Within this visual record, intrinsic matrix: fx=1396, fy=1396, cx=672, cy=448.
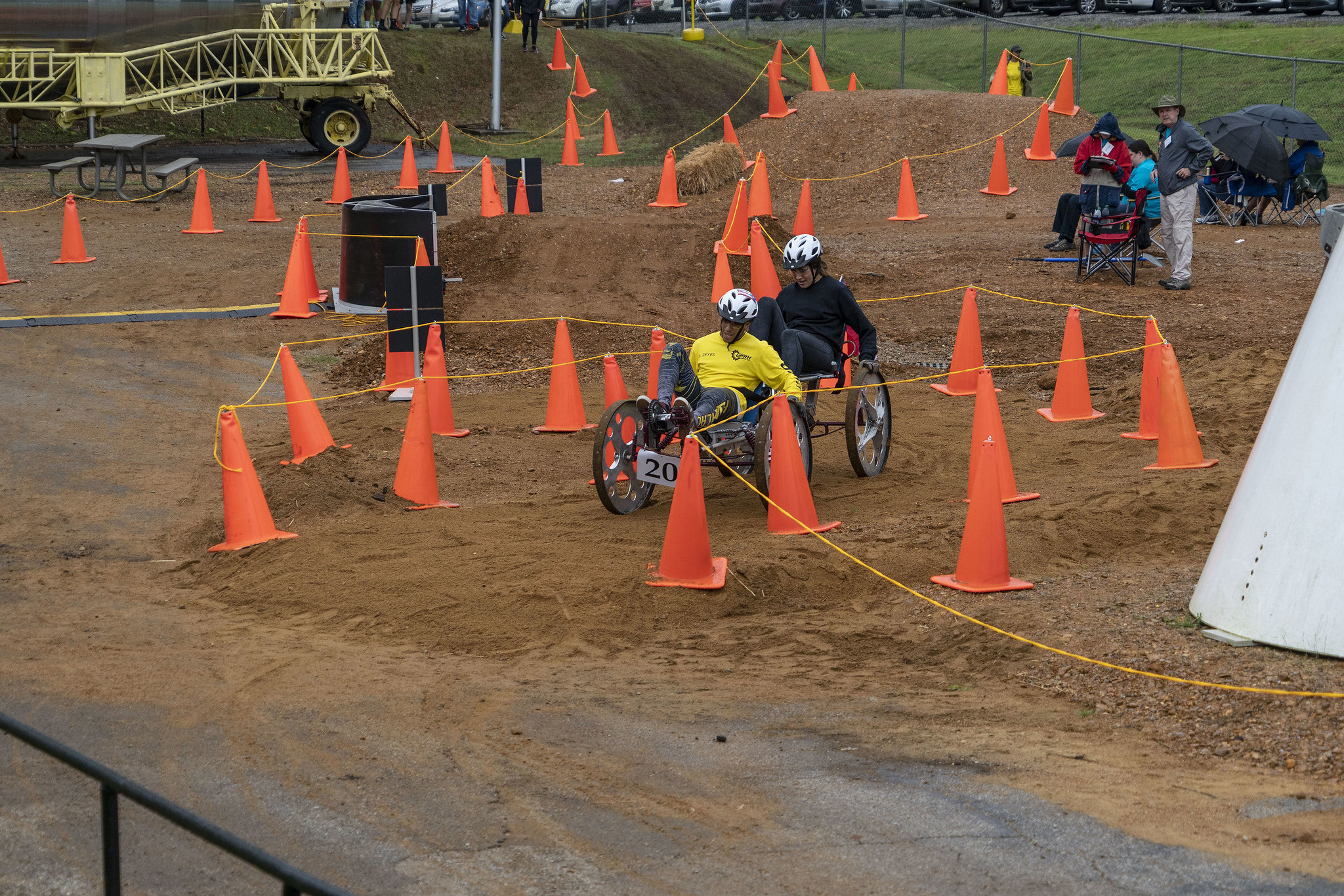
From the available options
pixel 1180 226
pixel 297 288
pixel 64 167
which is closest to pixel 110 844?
pixel 297 288

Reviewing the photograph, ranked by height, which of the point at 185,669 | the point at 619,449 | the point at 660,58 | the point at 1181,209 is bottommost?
the point at 185,669

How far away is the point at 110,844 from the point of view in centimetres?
361

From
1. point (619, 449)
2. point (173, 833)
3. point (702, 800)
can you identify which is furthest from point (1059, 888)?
point (619, 449)

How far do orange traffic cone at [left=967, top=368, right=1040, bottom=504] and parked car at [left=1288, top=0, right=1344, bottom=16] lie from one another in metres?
31.8

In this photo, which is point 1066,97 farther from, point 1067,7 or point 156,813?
point 156,813

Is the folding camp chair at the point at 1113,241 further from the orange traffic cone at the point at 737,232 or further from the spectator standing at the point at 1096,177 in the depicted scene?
Result: the orange traffic cone at the point at 737,232

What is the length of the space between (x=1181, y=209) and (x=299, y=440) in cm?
1087

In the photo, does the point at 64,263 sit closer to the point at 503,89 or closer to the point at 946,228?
the point at 946,228

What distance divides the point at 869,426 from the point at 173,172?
16.6 meters

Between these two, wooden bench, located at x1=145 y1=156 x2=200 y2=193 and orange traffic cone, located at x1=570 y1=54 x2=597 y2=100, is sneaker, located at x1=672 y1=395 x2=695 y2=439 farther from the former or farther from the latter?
Result: orange traffic cone, located at x1=570 y1=54 x2=597 y2=100

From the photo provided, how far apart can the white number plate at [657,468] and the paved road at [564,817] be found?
3.09m

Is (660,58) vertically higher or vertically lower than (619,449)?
higher

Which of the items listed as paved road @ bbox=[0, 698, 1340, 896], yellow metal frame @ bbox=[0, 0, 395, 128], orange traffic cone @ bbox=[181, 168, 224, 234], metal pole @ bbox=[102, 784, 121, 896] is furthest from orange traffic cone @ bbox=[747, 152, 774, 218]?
metal pole @ bbox=[102, 784, 121, 896]

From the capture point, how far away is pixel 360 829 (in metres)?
5.21
